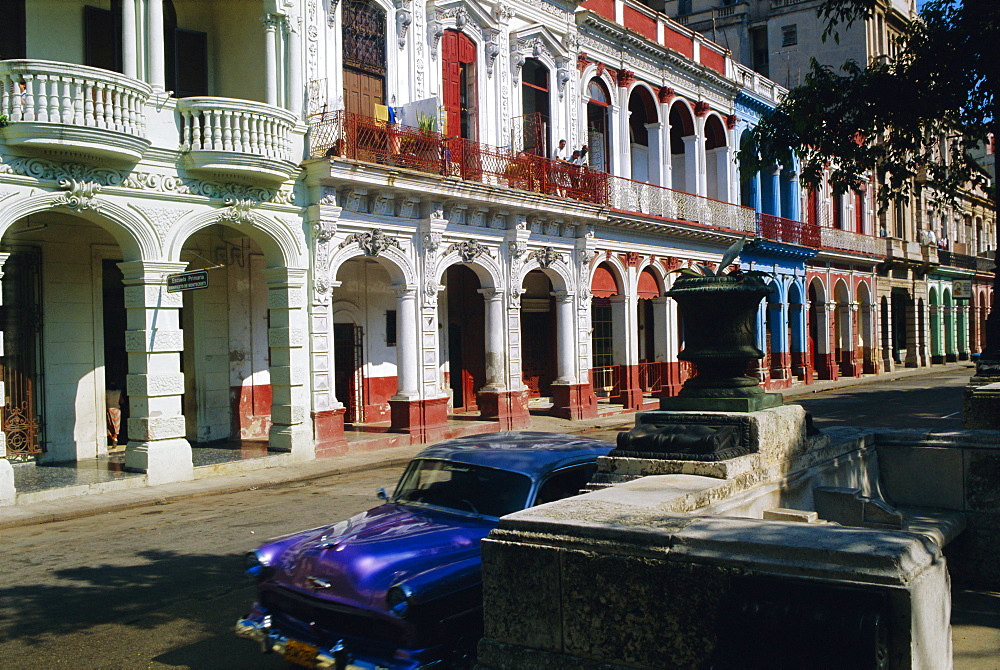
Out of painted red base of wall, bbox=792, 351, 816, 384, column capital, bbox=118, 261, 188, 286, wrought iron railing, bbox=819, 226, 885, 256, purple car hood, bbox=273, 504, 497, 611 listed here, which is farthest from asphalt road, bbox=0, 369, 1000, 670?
wrought iron railing, bbox=819, 226, 885, 256

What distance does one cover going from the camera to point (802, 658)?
3.17 metres

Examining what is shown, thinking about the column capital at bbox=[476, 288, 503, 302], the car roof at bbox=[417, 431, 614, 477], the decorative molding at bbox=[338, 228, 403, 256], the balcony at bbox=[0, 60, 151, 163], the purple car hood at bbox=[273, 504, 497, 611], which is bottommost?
the purple car hood at bbox=[273, 504, 497, 611]

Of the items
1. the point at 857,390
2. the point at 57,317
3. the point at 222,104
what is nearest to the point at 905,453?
the point at 222,104

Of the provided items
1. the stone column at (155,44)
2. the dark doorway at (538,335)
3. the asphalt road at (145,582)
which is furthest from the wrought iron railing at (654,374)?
the stone column at (155,44)

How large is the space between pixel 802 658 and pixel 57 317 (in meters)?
13.2

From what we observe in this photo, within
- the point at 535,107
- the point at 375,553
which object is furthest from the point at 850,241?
the point at 375,553

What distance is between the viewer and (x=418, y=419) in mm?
16406

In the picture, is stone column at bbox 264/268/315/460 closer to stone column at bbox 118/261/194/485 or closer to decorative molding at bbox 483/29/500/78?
stone column at bbox 118/261/194/485

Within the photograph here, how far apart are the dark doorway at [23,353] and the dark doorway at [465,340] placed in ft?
30.5

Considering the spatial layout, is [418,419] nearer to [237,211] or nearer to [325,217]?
[325,217]

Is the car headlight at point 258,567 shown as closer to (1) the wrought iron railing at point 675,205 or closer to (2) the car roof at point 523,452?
(2) the car roof at point 523,452

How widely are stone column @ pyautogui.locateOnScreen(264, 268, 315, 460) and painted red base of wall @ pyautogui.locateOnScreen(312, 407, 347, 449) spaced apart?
0.18 metres

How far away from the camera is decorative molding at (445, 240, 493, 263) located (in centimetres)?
1728

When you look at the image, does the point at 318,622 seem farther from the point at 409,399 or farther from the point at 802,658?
the point at 409,399
